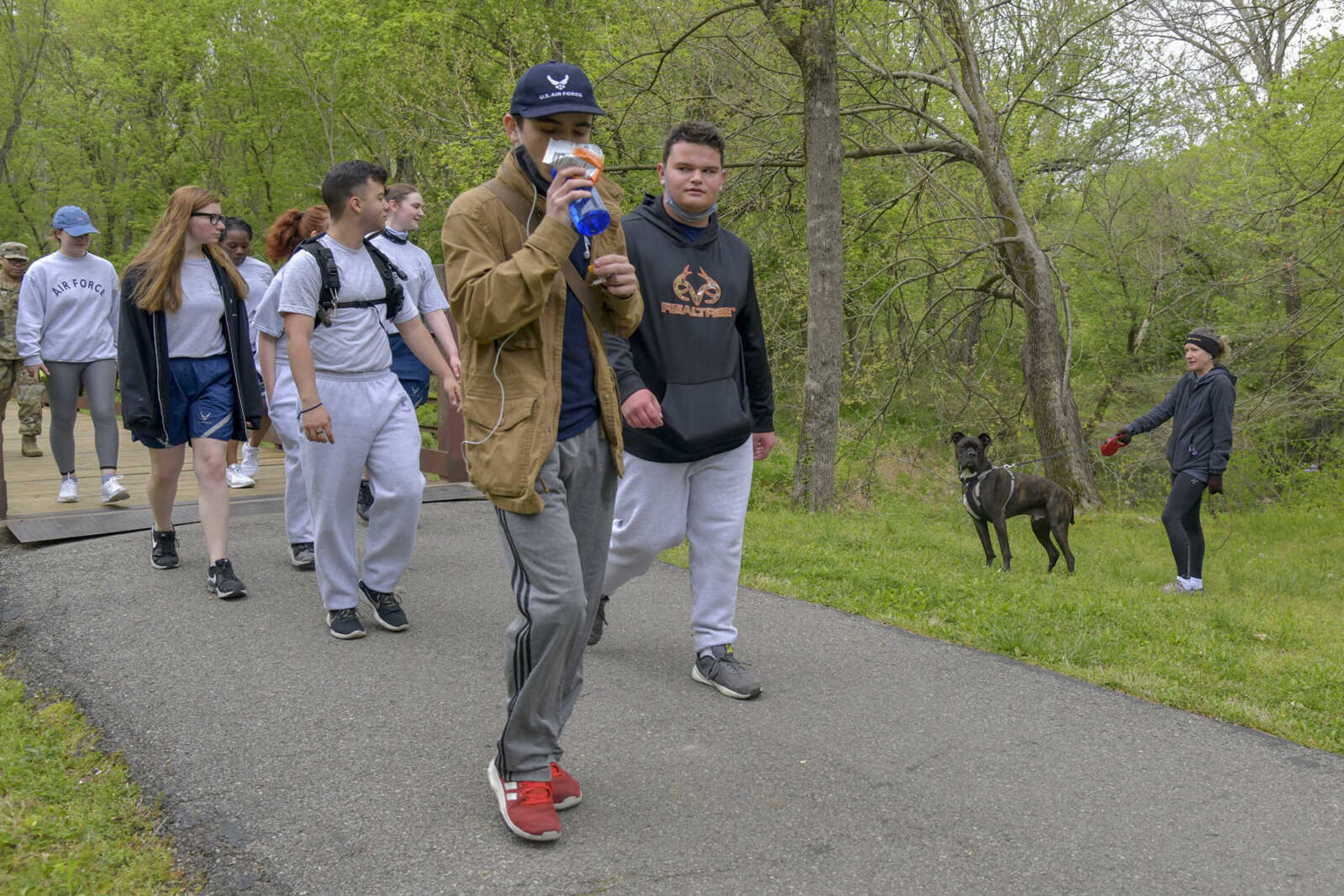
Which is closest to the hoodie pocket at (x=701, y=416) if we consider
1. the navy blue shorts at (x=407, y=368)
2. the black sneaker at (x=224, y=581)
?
the black sneaker at (x=224, y=581)

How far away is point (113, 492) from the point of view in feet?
28.0

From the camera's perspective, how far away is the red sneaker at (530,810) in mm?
3164

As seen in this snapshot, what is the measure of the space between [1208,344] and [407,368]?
569 cm

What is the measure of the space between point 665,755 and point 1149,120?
1366 centimetres

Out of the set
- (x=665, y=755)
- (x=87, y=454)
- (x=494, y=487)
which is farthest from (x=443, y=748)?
(x=87, y=454)

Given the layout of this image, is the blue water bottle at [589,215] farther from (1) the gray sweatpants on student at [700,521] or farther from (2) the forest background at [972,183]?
(2) the forest background at [972,183]

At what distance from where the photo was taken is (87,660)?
495 centimetres

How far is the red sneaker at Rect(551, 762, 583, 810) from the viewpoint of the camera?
341cm

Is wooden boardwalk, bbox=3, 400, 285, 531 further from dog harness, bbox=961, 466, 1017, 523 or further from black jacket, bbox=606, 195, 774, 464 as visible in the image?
dog harness, bbox=961, 466, 1017, 523

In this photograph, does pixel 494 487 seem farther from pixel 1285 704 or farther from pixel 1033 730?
pixel 1285 704

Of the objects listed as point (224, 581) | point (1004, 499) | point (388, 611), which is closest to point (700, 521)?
point (388, 611)

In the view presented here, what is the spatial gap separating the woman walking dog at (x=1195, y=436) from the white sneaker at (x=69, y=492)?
786 cm

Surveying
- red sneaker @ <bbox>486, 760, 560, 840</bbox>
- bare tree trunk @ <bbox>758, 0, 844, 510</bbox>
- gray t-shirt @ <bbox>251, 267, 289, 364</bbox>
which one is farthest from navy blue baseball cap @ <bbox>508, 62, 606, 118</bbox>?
bare tree trunk @ <bbox>758, 0, 844, 510</bbox>

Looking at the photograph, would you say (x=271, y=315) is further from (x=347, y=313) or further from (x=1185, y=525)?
(x=1185, y=525)
